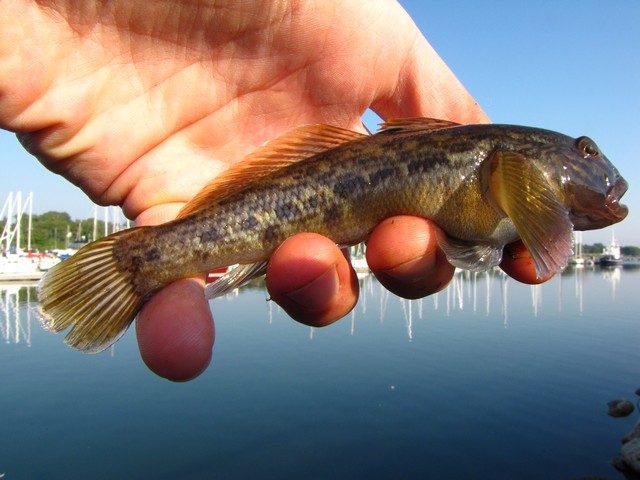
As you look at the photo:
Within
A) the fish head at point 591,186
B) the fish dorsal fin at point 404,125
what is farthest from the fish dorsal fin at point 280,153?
the fish head at point 591,186

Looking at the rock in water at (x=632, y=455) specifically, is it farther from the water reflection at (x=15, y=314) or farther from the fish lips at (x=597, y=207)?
the water reflection at (x=15, y=314)

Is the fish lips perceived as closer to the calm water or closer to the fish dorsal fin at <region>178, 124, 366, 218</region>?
the fish dorsal fin at <region>178, 124, 366, 218</region>

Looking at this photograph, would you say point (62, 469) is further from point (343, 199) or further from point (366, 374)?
point (343, 199)

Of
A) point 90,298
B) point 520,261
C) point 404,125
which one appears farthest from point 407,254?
point 90,298

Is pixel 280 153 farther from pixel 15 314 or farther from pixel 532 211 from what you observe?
pixel 15 314

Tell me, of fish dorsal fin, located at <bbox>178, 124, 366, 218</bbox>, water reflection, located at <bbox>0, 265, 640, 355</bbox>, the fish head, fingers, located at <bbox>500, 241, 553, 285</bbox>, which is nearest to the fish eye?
the fish head

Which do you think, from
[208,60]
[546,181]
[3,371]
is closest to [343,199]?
[546,181]
